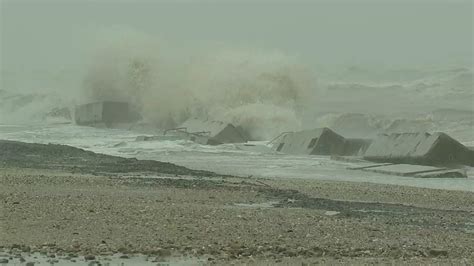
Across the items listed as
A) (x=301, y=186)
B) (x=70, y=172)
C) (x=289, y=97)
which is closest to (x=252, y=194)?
(x=301, y=186)

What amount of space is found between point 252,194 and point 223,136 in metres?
11.2

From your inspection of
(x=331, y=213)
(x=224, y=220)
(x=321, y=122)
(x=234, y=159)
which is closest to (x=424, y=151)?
(x=234, y=159)

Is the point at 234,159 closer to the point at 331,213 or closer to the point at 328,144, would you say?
the point at 328,144

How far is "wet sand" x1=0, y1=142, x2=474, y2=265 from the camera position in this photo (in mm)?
6340

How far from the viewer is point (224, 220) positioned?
8.02 meters

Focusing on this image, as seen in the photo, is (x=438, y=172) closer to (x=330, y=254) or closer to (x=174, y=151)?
(x=174, y=151)

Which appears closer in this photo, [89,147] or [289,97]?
[89,147]

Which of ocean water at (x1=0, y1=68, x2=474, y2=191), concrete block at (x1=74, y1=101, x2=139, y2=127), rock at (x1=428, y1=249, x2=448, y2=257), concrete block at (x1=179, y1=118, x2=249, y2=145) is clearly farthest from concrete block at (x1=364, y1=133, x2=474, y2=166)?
concrete block at (x1=74, y1=101, x2=139, y2=127)

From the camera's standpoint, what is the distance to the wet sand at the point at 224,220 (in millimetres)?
6340

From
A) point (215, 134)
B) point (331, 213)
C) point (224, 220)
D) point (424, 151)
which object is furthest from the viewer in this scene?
point (215, 134)

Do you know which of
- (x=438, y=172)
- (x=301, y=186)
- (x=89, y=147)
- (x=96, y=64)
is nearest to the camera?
(x=301, y=186)

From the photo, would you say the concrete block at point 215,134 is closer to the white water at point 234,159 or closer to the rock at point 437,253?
the white water at point 234,159

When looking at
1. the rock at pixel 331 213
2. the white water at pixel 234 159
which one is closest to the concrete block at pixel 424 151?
the white water at pixel 234 159

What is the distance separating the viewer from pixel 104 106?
3231cm
